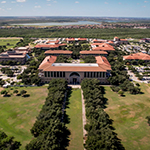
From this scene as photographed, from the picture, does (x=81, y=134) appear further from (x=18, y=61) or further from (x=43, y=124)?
(x=18, y=61)

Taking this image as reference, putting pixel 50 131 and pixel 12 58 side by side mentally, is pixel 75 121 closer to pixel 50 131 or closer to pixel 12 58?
pixel 50 131

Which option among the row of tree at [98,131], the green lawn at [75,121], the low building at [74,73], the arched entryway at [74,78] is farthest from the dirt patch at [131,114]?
the arched entryway at [74,78]

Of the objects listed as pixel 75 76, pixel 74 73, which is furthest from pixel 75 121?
pixel 74 73

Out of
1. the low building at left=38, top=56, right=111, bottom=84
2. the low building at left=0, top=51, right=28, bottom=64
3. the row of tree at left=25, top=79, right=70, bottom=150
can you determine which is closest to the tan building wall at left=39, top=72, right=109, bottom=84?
the low building at left=38, top=56, right=111, bottom=84

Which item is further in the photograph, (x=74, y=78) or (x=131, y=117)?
(x=74, y=78)

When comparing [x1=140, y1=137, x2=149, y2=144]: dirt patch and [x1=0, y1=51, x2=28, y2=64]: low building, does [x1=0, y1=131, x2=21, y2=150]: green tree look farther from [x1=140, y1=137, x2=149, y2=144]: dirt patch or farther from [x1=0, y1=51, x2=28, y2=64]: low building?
[x1=0, y1=51, x2=28, y2=64]: low building

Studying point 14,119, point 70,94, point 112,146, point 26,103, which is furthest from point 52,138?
point 70,94
